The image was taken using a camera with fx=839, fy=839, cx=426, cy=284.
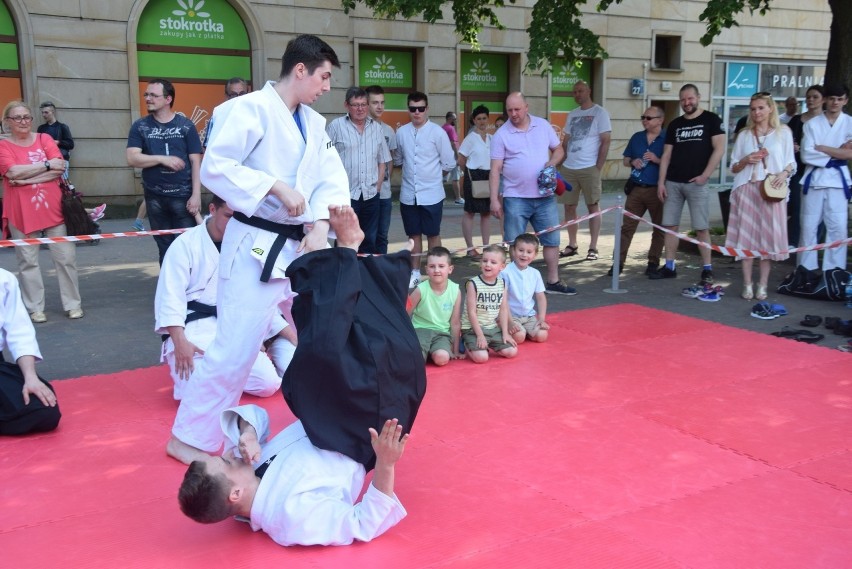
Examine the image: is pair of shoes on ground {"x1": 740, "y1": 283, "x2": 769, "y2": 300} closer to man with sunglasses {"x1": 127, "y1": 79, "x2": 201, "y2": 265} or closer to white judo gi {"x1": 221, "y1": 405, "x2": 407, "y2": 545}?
man with sunglasses {"x1": 127, "y1": 79, "x2": 201, "y2": 265}

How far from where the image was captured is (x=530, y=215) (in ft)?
27.2

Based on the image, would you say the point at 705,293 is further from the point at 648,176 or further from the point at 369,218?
the point at 369,218

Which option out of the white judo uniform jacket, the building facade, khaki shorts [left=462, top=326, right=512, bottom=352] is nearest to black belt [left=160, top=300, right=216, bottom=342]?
the white judo uniform jacket

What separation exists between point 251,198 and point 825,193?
6.67 m

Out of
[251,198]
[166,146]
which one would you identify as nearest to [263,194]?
[251,198]

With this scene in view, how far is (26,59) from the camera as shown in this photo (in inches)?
513

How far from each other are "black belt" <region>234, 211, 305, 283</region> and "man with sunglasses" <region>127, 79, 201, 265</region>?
3332 millimetres

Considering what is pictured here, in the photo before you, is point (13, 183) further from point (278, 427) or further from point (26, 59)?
point (26, 59)

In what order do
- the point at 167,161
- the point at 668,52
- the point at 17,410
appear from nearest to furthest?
the point at 17,410
the point at 167,161
the point at 668,52

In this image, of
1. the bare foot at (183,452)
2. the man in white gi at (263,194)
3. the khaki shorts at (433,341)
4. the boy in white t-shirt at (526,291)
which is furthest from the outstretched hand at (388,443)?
the boy in white t-shirt at (526,291)

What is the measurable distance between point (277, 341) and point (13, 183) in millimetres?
3052

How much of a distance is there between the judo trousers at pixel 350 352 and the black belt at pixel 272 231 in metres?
0.65

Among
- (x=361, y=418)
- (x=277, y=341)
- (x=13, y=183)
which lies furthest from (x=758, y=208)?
(x=13, y=183)

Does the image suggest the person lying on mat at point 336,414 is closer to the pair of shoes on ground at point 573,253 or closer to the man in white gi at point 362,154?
the man in white gi at point 362,154
